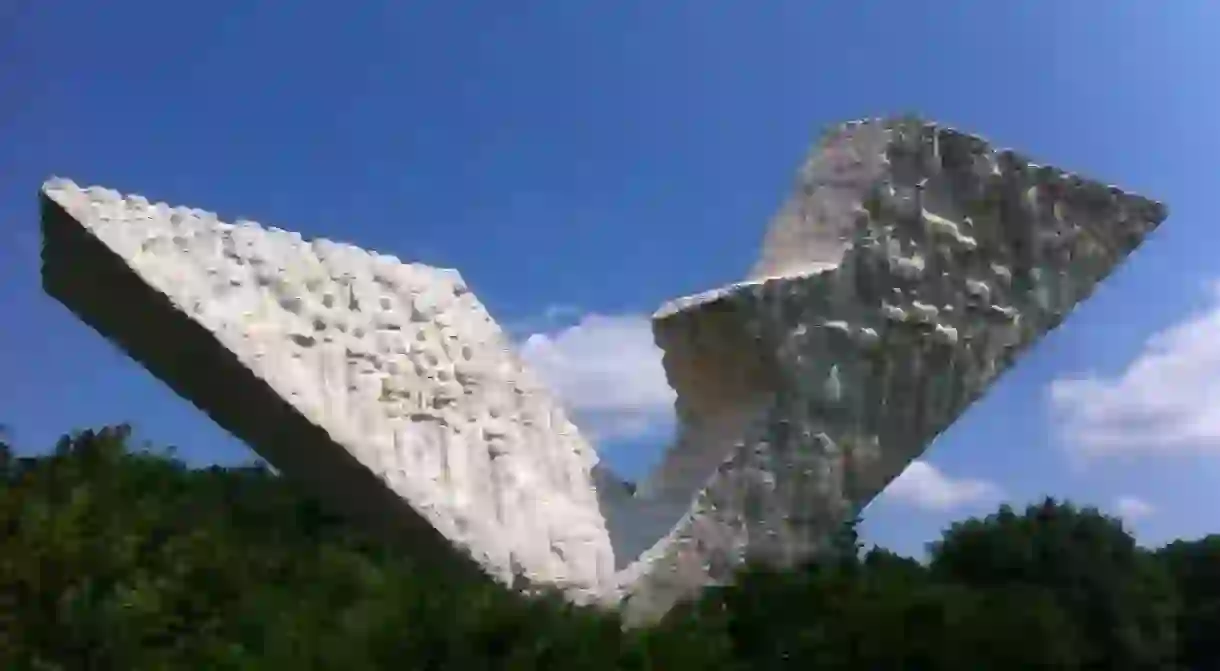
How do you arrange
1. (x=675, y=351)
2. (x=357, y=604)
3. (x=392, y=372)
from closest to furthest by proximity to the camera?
1. (x=357, y=604)
2. (x=392, y=372)
3. (x=675, y=351)

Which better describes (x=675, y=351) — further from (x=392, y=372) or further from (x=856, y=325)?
(x=392, y=372)

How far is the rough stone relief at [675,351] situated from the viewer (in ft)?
20.3

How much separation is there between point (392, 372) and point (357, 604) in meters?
1.60

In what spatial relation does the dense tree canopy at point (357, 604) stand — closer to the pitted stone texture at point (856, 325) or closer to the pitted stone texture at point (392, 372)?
the pitted stone texture at point (856, 325)

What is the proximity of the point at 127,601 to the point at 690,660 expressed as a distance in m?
2.21

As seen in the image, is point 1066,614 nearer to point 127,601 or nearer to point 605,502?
point 605,502

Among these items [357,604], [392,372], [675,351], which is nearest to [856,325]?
[675,351]

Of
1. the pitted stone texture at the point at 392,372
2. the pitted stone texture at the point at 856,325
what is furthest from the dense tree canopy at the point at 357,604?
the pitted stone texture at the point at 392,372

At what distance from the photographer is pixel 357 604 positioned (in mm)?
5426

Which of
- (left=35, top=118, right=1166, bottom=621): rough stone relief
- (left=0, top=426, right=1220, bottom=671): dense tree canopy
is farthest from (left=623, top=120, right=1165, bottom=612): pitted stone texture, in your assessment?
(left=0, top=426, right=1220, bottom=671): dense tree canopy

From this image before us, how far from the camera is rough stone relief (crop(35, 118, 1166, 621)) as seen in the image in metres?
6.19

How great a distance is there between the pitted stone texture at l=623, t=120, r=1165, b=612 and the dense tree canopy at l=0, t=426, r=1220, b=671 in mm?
314

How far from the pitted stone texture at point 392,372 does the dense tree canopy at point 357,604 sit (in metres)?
0.53

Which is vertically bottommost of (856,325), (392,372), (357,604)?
(357,604)
